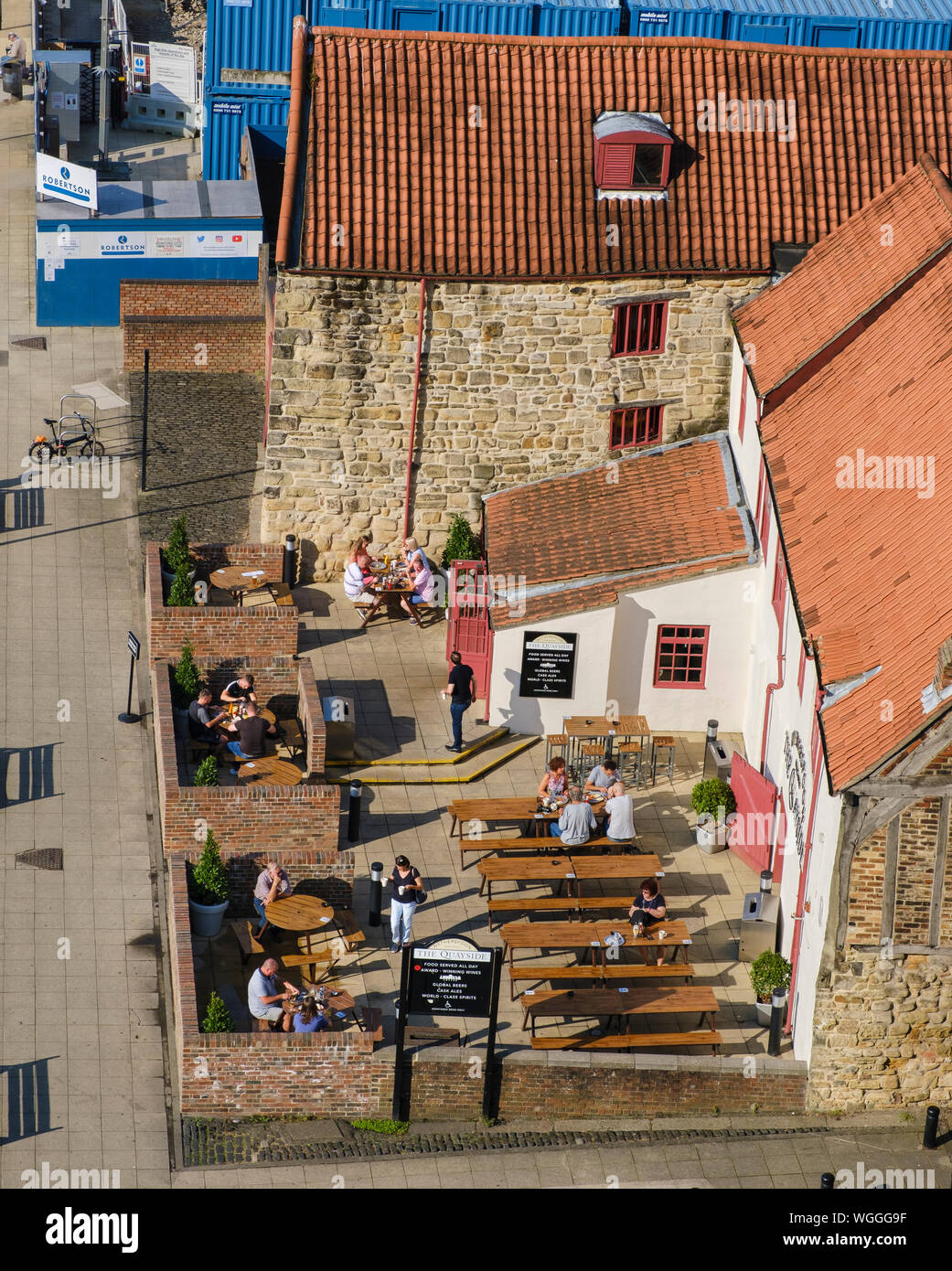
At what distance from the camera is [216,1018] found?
963 inches

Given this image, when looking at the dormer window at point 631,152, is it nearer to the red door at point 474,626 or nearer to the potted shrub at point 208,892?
the red door at point 474,626

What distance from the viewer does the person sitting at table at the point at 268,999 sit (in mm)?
25266

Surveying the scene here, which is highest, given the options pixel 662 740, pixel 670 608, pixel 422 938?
pixel 670 608

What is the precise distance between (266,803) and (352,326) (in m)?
9.64

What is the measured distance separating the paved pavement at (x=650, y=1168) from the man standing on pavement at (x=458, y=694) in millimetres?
8911

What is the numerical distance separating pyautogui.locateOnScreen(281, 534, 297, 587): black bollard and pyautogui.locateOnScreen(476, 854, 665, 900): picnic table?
8801 mm

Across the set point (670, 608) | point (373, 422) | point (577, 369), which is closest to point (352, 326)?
point (373, 422)

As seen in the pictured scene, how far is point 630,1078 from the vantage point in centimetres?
2509

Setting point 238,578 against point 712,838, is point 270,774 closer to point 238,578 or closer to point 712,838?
point 238,578

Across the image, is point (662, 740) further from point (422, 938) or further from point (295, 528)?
point (295, 528)

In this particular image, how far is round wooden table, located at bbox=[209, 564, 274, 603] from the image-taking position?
34625 millimetres

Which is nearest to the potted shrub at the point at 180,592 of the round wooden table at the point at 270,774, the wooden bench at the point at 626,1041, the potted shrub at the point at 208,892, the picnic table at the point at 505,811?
the round wooden table at the point at 270,774

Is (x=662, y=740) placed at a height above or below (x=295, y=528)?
below

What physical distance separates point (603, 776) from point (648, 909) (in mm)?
3195
